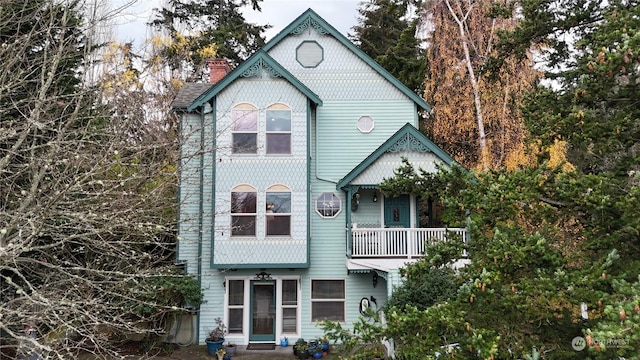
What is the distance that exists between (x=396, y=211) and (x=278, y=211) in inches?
140

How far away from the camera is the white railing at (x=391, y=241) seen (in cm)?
1134

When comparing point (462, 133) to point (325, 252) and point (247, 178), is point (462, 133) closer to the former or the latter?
point (325, 252)

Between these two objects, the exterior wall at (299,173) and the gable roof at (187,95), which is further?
the gable roof at (187,95)

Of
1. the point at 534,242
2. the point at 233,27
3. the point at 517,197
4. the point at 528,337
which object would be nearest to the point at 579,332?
the point at 528,337

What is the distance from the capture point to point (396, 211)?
41.3ft

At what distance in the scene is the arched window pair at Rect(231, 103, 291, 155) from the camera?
472 inches

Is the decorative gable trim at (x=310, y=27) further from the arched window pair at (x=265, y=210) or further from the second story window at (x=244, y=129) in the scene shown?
the arched window pair at (x=265, y=210)

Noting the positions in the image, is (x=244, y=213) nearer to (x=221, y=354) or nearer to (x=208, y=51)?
(x=221, y=354)

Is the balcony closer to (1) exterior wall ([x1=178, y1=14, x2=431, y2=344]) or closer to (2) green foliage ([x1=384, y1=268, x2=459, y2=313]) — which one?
(1) exterior wall ([x1=178, y1=14, x2=431, y2=344])

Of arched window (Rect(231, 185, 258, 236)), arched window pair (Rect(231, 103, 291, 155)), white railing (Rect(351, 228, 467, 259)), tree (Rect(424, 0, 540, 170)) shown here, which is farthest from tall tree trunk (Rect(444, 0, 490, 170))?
arched window (Rect(231, 185, 258, 236))

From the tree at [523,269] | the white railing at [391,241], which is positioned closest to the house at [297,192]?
the white railing at [391,241]

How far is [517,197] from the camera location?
3709 mm

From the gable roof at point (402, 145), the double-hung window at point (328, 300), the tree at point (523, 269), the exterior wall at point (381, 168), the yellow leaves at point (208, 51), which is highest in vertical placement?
the yellow leaves at point (208, 51)

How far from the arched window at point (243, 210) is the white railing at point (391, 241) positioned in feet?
9.33
